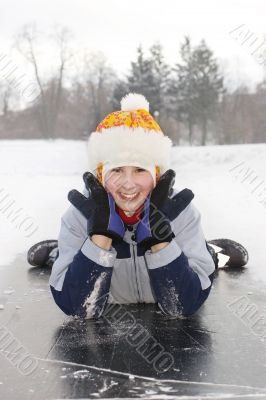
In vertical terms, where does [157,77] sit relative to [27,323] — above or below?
above

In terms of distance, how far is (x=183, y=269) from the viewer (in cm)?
207

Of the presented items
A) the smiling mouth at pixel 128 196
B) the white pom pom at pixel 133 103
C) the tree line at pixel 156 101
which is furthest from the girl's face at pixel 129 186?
the tree line at pixel 156 101

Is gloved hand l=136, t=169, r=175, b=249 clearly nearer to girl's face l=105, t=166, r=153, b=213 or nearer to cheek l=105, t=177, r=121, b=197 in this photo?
girl's face l=105, t=166, r=153, b=213

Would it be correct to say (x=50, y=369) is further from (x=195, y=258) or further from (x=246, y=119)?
(x=246, y=119)

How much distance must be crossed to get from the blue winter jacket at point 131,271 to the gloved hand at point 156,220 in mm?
53

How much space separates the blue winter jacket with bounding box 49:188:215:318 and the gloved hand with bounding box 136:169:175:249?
0.17 feet

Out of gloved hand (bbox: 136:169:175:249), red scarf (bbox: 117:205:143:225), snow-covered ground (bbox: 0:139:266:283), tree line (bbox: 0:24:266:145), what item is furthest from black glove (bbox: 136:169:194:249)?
tree line (bbox: 0:24:266:145)

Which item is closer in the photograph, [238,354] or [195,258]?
[238,354]

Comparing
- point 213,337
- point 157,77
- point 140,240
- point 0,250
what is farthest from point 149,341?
point 157,77

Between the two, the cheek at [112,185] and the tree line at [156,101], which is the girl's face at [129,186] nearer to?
the cheek at [112,185]

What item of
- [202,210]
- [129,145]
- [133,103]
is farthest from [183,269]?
[202,210]

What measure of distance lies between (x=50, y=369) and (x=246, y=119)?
1299 inches

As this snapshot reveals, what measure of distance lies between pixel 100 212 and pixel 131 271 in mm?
440

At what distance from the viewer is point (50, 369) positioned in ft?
5.70
